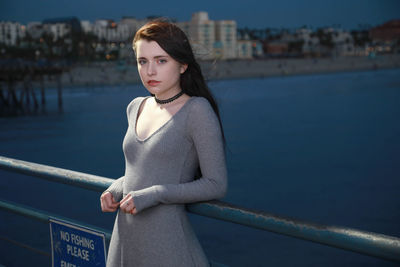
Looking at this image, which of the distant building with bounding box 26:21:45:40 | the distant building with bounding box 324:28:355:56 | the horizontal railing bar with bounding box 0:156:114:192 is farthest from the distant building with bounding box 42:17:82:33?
the horizontal railing bar with bounding box 0:156:114:192

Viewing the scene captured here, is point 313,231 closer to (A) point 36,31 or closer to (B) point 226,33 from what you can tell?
(A) point 36,31

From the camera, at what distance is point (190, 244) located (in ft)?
5.74

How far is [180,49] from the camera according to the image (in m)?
1.85

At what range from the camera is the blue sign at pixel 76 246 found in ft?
7.20

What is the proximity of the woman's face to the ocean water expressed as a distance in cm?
348

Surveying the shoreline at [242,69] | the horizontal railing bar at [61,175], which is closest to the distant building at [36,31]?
the shoreline at [242,69]

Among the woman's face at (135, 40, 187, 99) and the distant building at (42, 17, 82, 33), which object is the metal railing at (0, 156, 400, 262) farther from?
the distant building at (42, 17, 82, 33)

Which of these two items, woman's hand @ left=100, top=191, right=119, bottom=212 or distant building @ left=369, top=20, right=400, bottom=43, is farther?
distant building @ left=369, top=20, right=400, bottom=43

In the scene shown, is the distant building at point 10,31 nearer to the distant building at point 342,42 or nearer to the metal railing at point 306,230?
the distant building at point 342,42

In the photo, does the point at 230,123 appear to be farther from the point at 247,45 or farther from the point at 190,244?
the point at 247,45

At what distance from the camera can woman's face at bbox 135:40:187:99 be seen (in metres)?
1.83

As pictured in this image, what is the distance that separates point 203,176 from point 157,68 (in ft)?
1.30

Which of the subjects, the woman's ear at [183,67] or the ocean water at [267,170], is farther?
the ocean water at [267,170]

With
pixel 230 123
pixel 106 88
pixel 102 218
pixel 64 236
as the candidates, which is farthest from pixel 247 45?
pixel 64 236
